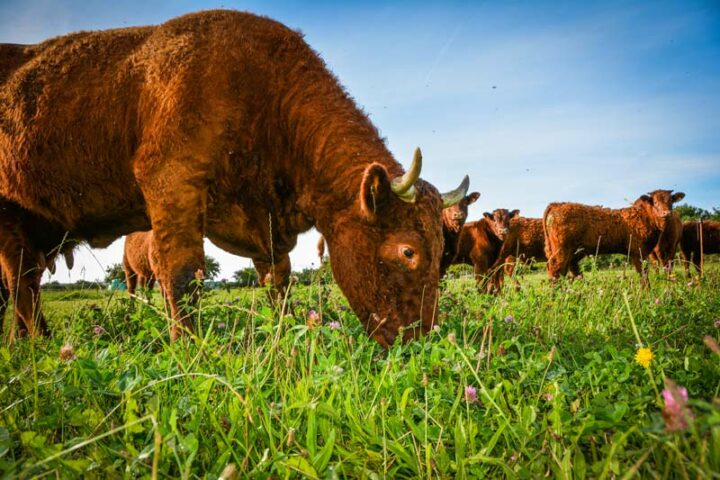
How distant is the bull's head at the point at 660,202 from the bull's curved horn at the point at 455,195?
14.1 m

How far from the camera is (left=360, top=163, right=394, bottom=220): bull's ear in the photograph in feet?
12.0

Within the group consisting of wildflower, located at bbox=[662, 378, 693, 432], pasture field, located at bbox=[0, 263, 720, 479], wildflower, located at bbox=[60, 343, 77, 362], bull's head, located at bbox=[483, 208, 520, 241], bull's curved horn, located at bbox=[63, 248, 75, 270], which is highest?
bull's head, located at bbox=[483, 208, 520, 241]

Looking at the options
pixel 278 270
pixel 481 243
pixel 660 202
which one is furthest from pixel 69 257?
pixel 660 202

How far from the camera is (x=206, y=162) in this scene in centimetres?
396

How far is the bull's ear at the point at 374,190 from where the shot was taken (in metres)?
3.67

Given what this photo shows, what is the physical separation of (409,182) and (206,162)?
1.86m

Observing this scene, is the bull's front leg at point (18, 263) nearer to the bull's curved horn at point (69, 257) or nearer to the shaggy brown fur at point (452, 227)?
the bull's curved horn at point (69, 257)

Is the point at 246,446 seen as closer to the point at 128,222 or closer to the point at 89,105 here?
the point at 128,222

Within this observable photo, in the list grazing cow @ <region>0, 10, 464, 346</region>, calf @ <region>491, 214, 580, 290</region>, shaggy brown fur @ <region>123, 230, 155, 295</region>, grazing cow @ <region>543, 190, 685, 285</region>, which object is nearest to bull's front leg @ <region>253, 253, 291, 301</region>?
grazing cow @ <region>0, 10, 464, 346</region>

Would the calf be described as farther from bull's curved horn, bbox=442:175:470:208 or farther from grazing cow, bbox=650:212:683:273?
bull's curved horn, bbox=442:175:470:208

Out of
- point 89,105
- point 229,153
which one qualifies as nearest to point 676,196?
point 229,153

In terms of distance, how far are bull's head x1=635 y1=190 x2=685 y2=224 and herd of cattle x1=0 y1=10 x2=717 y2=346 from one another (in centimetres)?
1432

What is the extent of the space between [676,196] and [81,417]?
19.1 meters

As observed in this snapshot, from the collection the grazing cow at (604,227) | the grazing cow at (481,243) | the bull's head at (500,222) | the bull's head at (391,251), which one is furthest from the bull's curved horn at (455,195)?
the grazing cow at (481,243)
